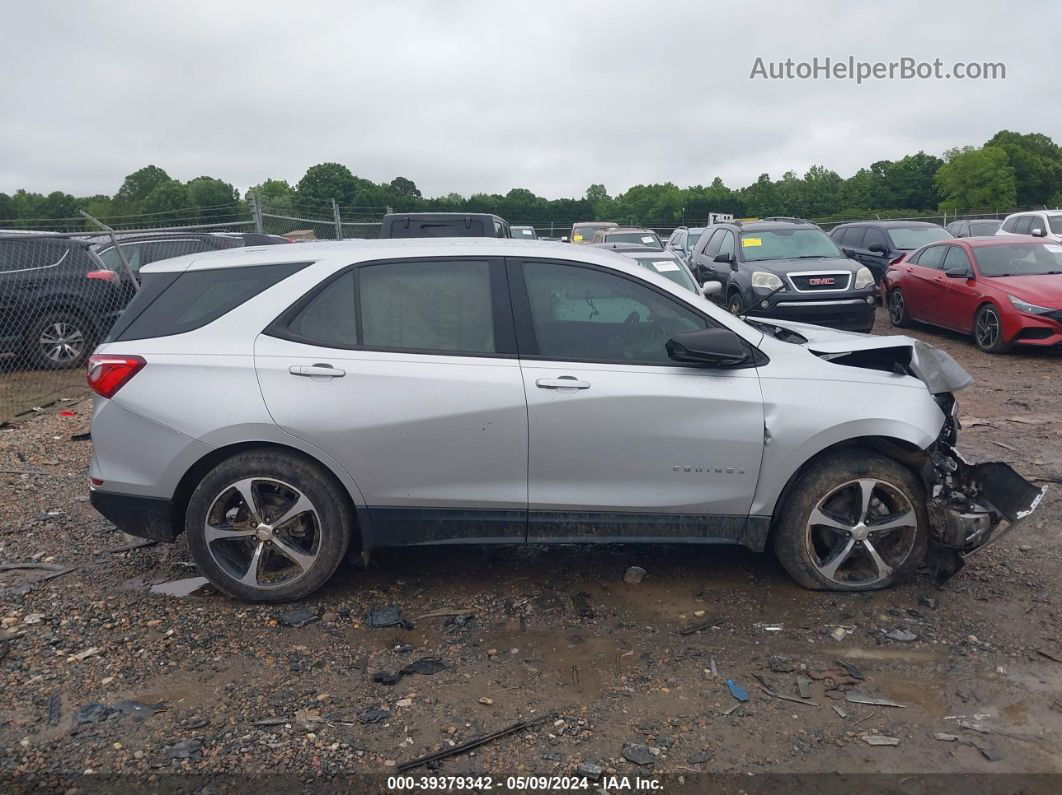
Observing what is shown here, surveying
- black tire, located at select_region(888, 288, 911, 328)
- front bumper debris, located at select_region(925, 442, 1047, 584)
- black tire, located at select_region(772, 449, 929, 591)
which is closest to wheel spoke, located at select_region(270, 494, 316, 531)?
black tire, located at select_region(772, 449, 929, 591)

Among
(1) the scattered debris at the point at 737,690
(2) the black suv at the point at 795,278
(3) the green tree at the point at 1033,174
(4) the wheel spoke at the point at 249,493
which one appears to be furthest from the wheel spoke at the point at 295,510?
(3) the green tree at the point at 1033,174

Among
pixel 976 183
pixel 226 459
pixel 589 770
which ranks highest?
pixel 976 183

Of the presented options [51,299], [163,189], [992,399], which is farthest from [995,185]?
[51,299]

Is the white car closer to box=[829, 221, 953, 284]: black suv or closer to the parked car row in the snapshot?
box=[829, 221, 953, 284]: black suv

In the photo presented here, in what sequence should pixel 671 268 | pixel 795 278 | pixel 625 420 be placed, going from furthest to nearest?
pixel 795 278, pixel 671 268, pixel 625 420

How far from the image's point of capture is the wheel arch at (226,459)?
4.04 m

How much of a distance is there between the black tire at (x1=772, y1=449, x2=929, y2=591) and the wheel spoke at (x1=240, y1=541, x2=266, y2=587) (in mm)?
2561

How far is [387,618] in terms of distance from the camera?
408cm

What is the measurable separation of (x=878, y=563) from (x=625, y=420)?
4.87 ft

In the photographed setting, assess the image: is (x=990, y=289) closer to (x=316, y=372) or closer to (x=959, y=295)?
(x=959, y=295)

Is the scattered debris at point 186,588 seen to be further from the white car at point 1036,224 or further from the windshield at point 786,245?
the white car at point 1036,224

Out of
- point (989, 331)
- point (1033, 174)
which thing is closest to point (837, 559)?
point (989, 331)

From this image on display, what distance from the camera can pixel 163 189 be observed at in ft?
86.6

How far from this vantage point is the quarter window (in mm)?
4098
